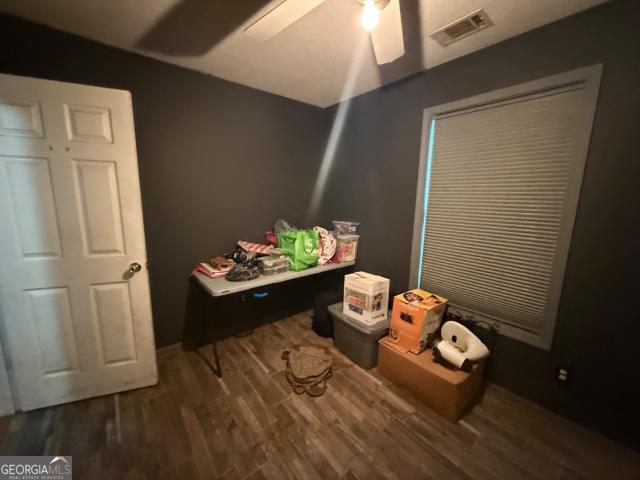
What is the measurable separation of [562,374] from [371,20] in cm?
229

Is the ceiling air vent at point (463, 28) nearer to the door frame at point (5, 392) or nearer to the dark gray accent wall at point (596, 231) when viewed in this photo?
the dark gray accent wall at point (596, 231)

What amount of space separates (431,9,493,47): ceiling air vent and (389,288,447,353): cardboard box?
5.85ft

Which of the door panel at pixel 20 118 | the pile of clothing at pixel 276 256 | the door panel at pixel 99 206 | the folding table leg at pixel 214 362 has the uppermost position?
the door panel at pixel 20 118

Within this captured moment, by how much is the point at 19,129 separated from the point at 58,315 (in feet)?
3.62

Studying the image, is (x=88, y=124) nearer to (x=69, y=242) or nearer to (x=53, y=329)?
(x=69, y=242)

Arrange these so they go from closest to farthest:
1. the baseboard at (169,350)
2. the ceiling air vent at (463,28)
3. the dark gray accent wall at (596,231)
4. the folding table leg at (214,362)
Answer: the dark gray accent wall at (596,231) → the ceiling air vent at (463,28) → the folding table leg at (214,362) → the baseboard at (169,350)

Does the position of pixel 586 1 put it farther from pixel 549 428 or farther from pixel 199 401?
pixel 199 401

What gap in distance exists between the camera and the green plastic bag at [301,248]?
2226mm

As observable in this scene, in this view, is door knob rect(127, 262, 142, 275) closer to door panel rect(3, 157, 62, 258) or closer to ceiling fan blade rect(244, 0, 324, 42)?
door panel rect(3, 157, 62, 258)

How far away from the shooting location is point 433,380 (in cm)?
165

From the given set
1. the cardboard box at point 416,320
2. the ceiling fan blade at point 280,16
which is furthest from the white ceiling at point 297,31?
the cardboard box at point 416,320

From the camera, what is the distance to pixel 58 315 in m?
1.57

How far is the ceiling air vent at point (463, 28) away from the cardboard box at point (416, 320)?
1.78 m

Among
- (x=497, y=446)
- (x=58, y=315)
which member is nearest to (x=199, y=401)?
(x=58, y=315)
